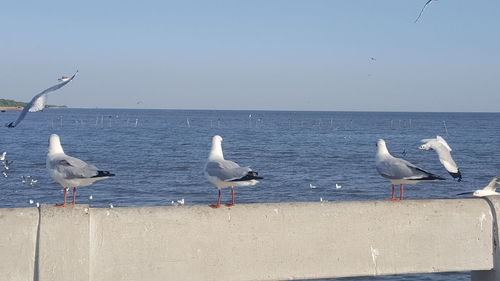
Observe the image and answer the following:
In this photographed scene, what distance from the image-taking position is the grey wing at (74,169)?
6328 mm

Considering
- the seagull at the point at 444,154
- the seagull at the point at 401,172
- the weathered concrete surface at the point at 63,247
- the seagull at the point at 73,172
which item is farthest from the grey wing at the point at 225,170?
the seagull at the point at 444,154

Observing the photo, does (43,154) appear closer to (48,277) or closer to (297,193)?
(297,193)

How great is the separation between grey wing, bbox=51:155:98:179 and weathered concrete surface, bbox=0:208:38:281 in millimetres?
1458

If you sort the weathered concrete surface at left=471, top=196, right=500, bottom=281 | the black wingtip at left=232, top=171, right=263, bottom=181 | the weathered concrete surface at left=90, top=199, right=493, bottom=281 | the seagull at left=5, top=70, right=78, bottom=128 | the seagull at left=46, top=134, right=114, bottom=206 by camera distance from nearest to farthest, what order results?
1. the weathered concrete surface at left=90, top=199, right=493, bottom=281
2. the weathered concrete surface at left=471, top=196, right=500, bottom=281
3. the seagull at left=46, top=134, right=114, bottom=206
4. the black wingtip at left=232, top=171, right=263, bottom=181
5. the seagull at left=5, top=70, right=78, bottom=128

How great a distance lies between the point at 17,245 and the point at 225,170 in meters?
2.40

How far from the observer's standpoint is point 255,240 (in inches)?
204

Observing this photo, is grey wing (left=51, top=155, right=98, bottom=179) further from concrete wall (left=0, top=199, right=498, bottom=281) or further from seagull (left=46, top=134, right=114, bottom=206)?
concrete wall (left=0, top=199, right=498, bottom=281)

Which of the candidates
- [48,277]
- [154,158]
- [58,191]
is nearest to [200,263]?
[48,277]

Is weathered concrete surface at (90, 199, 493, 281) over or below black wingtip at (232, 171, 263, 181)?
below

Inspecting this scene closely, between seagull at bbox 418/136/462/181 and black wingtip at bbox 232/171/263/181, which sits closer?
black wingtip at bbox 232/171/263/181

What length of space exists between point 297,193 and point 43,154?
2309cm

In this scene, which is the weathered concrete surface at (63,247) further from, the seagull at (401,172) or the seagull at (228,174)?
the seagull at (401,172)

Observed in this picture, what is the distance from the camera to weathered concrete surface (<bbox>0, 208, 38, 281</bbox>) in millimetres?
4793

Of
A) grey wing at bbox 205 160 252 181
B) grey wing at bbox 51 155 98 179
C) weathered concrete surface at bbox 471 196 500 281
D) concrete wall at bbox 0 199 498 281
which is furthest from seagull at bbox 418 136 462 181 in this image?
grey wing at bbox 51 155 98 179
